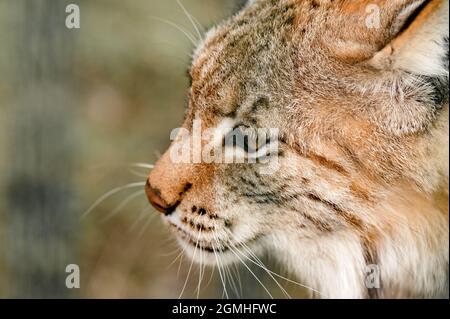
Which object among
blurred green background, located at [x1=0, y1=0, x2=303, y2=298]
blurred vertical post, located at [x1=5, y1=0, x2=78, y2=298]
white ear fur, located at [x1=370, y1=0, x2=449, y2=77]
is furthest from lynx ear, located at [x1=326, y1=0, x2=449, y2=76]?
blurred vertical post, located at [x1=5, y1=0, x2=78, y2=298]

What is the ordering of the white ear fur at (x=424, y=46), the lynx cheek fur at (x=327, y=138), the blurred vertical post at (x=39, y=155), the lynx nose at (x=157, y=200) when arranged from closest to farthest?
the white ear fur at (x=424, y=46) → the lynx cheek fur at (x=327, y=138) → the lynx nose at (x=157, y=200) → the blurred vertical post at (x=39, y=155)

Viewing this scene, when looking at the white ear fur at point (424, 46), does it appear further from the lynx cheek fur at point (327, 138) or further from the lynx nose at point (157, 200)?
the lynx nose at point (157, 200)

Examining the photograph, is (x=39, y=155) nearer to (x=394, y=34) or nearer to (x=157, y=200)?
(x=157, y=200)

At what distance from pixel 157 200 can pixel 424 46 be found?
3.85 ft

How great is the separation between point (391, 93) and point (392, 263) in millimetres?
772

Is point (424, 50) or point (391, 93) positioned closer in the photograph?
point (424, 50)

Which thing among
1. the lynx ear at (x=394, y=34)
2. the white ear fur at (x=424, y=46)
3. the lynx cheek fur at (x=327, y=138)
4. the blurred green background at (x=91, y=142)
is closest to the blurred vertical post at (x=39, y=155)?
the blurred green background at (x=91, y=142)

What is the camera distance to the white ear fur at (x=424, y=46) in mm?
2066

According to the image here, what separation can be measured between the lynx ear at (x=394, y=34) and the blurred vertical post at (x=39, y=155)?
85.2 inches

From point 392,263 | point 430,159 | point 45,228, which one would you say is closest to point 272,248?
point 392,263

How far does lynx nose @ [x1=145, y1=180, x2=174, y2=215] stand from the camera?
2596mm

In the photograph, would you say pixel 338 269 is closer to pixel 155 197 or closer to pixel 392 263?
pixel 392 263
